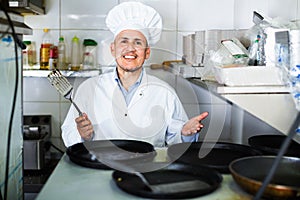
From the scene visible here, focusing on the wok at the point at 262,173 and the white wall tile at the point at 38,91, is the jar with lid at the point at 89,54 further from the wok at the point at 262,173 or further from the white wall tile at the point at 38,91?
the wok at the point at 262,173

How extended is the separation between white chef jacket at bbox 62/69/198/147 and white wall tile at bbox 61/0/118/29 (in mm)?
371

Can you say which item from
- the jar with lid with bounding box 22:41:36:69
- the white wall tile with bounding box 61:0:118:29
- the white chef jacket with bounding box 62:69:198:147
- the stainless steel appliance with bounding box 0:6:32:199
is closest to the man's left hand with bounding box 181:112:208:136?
the white chef jacket with bounding box 62:69:198:147

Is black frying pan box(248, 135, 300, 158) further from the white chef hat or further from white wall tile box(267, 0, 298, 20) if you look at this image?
the white chef hat

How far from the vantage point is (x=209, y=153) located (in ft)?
3.99

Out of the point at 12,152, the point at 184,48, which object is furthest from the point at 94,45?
the point at 12,152

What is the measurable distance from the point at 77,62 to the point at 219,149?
3.79 feet

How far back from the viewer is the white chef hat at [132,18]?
6.17 ft

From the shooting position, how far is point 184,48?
85.0 inches

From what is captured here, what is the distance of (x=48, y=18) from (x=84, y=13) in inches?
7.6

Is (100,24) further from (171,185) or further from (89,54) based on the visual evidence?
(171,185)

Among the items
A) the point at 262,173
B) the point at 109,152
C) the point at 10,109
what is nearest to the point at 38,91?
the point at 109,152

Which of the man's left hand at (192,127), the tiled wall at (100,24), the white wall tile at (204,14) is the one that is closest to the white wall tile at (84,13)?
the tiled wall at (100,24)

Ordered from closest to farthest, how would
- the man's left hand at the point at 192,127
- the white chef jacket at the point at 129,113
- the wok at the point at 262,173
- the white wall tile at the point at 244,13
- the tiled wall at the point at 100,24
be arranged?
the wok at the point at 262,173, the man's left hand at the point at 192,127, the white chef jacket at the point at 129,113, the white wall tile at the point at 244,13, the tiled wall at the point at 100,24

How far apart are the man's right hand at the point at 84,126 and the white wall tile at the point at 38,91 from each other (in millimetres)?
677
